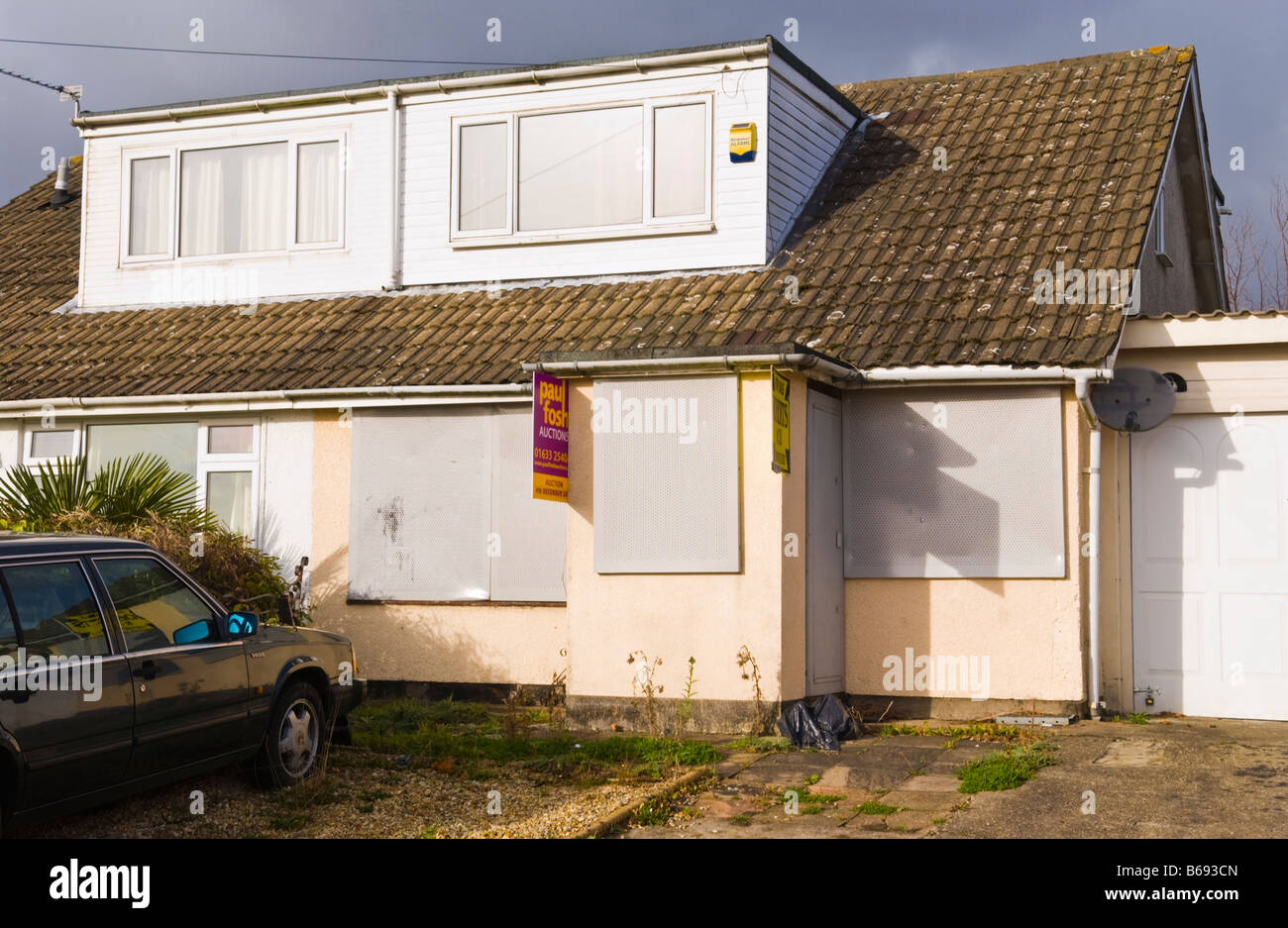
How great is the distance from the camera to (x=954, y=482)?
11.8m

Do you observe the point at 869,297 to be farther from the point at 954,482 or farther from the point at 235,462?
the point at 235,462

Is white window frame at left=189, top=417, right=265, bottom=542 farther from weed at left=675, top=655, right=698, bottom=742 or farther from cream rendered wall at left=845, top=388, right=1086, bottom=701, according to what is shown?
cream rendered wall at left=845, top=388, right=1086, bottom=701

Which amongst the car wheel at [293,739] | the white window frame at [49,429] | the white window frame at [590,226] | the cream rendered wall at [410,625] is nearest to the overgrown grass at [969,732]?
the cream rendered wall at [410,625]

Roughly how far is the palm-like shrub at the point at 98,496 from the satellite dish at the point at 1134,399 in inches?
318

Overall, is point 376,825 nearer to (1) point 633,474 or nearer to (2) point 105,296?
(1) point 633,474

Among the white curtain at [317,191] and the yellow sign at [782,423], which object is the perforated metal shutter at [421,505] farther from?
the yellow sign at [782,423]

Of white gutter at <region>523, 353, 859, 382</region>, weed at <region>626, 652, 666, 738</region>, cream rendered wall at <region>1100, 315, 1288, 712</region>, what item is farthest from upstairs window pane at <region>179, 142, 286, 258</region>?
cream rendered wall at <region>1100, 315, 1288, 712</region>

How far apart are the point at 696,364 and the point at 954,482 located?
2532 millimetres

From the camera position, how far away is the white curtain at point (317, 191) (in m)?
15.6

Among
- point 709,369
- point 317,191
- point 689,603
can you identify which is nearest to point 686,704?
point 689,603

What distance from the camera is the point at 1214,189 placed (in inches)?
707
